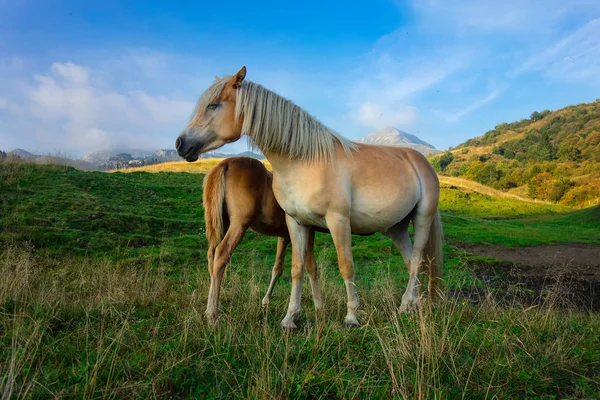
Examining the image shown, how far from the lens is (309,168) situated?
3.81 m

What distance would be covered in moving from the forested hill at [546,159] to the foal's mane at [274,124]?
46442 millimetres

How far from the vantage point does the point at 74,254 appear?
28.2 ft

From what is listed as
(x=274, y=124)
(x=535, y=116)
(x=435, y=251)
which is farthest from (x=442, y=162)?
(x=274, y=124)

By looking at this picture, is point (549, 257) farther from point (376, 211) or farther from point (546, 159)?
point (546, 159)

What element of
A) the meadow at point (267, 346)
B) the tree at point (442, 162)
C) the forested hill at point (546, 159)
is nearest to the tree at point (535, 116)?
the forested hill at point (546, 159)

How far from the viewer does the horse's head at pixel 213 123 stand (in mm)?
3623

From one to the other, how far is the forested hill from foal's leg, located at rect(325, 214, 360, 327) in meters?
46.1

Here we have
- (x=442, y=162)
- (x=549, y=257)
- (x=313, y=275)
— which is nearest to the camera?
(x=313, y=275)

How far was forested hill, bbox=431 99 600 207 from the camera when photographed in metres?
46.5

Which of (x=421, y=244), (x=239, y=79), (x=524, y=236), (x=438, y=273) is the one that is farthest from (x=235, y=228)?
(x=524, y=236)

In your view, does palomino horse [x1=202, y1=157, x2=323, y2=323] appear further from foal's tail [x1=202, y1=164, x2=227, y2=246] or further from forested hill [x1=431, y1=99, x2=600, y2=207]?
forested hill [x1=431, y1=99, x2=600, y2=207]

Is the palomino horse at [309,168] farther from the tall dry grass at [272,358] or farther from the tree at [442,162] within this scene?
the tree at [442,162]

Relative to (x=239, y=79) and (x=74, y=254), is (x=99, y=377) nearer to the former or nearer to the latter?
(x=239, y=79)

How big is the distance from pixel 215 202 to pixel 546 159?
91664 millimetres
